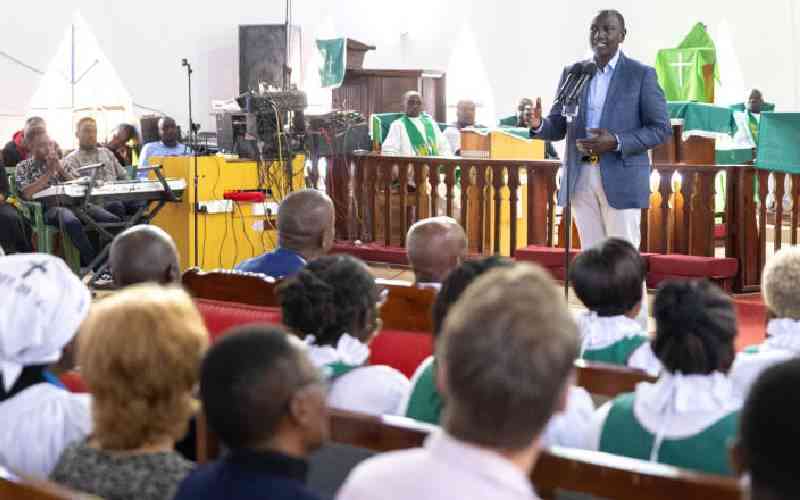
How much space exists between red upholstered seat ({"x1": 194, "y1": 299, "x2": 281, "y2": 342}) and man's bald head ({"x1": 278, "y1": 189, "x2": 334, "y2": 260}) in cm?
74

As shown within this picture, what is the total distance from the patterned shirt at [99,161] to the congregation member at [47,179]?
15.5 inches

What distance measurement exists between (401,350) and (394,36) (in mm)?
14118

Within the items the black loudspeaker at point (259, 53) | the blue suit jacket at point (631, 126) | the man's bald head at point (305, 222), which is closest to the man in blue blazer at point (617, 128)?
the blue suit jacket at point (631, 126)

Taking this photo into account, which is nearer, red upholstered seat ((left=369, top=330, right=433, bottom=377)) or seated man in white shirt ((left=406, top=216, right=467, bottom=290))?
red upholstered seat ((left=369, top=330, right=433, bottom=377))

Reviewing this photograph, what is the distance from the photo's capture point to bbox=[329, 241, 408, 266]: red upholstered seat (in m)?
8.61

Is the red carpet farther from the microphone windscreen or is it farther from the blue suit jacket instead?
the microphone windscreen

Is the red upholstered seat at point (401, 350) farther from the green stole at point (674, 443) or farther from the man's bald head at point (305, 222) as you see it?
the green stole at point (674, 443)

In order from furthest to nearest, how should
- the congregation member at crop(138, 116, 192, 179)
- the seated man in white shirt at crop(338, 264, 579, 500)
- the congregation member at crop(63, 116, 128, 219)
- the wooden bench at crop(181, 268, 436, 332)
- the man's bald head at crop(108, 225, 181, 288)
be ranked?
the congregation member at crop(138, 116, 192, 179) < the congregation member at crop(63, 116, 128, 219) < the wooden bench at crop(181, 268, 436, 332) < the man's bald head at crop(108, 225, 181, 288) < the seated man in white shirt at crop(338, 264, 579, 500)

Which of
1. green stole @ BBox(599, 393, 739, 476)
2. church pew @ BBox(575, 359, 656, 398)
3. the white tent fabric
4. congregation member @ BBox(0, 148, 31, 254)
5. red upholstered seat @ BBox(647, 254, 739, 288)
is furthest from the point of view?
the white tent fabric

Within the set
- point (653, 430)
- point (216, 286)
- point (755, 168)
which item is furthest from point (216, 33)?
point (653, 430)

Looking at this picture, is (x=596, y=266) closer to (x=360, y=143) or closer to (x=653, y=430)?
(x=653, y=430)

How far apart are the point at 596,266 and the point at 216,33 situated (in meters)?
12.9

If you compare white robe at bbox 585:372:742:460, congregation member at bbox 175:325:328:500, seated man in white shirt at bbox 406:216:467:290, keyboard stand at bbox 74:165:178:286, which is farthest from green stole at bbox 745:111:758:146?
congregation member at bbox 175:325:328:500

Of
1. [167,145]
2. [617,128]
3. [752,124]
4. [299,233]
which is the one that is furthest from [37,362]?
[752,124]
